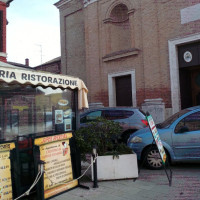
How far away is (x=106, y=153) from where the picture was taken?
5.55 meters

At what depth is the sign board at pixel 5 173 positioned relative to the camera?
3.94 meters

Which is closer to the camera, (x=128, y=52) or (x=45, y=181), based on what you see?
(x=45, y=181)

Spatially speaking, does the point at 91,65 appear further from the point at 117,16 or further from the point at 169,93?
the point at 169,93

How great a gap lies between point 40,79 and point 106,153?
2.31 metres

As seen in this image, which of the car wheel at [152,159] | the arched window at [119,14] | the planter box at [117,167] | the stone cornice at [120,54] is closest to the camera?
the planter box at [117,167]

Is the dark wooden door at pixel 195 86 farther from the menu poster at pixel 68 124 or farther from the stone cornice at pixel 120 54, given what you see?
the menu poster at pixel 68 124

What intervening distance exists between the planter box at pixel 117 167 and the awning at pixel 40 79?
1.39 m

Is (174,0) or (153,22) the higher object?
(174,0)

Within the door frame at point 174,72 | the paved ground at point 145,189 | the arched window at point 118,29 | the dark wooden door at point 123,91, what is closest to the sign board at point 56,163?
the paved ground at point 145,189

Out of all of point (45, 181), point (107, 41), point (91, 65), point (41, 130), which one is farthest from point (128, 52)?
point (45, 181)

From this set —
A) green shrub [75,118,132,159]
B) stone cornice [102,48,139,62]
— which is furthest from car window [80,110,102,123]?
stone cornice [102,48,139,62]

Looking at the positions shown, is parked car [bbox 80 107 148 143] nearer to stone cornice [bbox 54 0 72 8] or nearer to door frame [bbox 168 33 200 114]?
door frame [bbox 168 33 200 114]

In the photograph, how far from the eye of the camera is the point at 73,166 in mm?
5102

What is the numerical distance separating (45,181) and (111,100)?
38.7 feet
